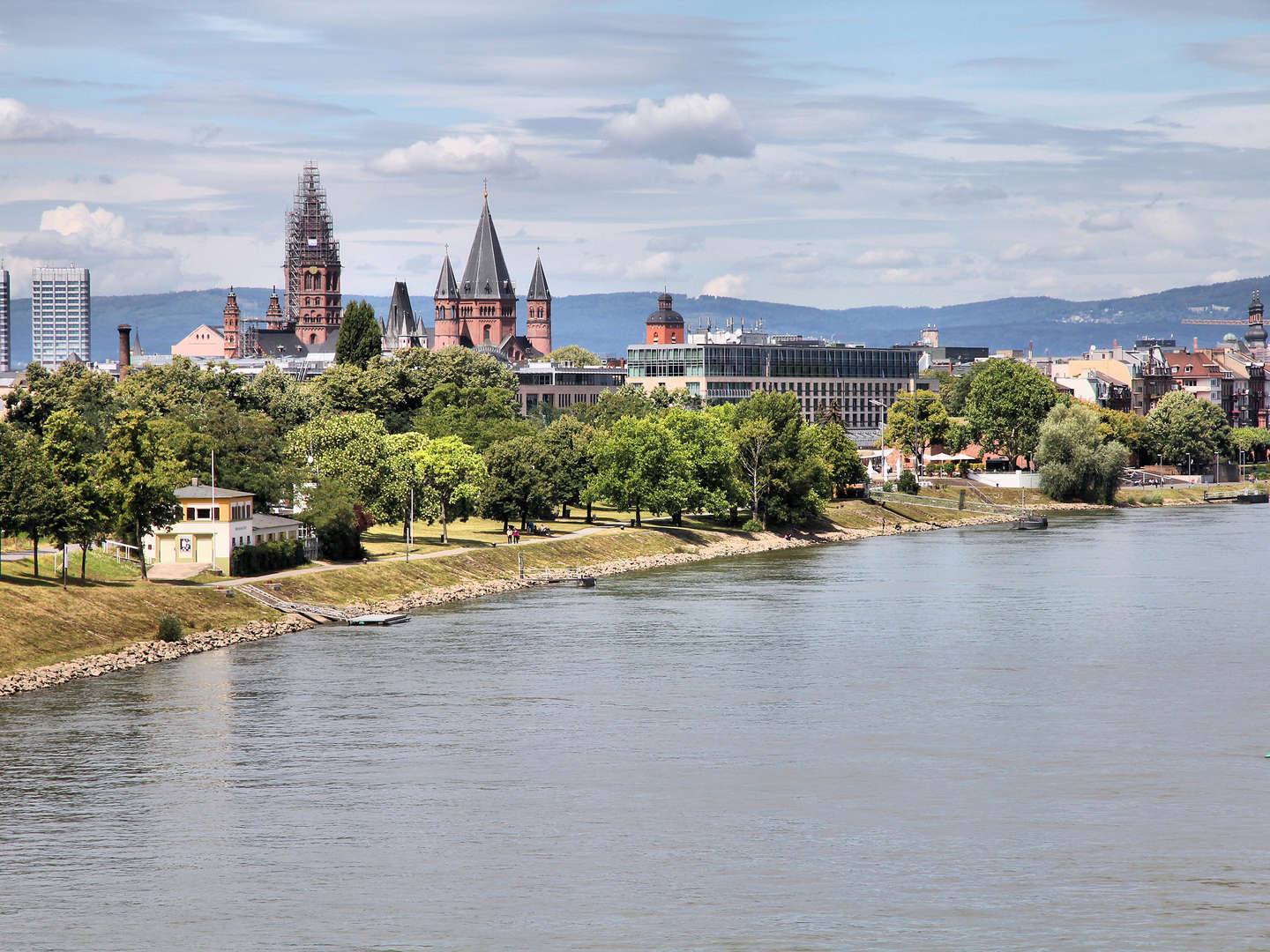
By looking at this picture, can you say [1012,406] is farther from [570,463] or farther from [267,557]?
[267,557]

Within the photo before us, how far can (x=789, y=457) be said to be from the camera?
138000 mm

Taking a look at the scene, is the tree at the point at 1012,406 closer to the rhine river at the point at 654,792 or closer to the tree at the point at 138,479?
the rhine river at the point at 654,792

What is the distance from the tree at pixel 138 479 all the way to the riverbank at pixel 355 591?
209 inches

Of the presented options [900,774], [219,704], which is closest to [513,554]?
[219,704]

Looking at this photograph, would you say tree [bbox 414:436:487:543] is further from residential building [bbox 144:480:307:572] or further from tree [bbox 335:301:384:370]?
tree [bbox 335:301:384:370]

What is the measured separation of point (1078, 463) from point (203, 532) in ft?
370

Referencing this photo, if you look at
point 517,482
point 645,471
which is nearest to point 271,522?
point 517,482

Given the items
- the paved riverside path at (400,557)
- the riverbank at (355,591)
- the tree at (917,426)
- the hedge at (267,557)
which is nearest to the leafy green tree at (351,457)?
the paved riverside path at (400,557)

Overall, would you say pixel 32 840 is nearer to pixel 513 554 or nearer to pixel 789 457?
pixel 513 554

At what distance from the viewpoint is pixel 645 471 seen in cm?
12344

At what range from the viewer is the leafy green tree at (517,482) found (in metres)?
113

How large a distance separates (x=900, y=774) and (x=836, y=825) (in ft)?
18.3

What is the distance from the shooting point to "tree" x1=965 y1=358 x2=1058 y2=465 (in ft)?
626

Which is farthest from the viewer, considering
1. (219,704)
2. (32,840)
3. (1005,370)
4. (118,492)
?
(1005,370)
